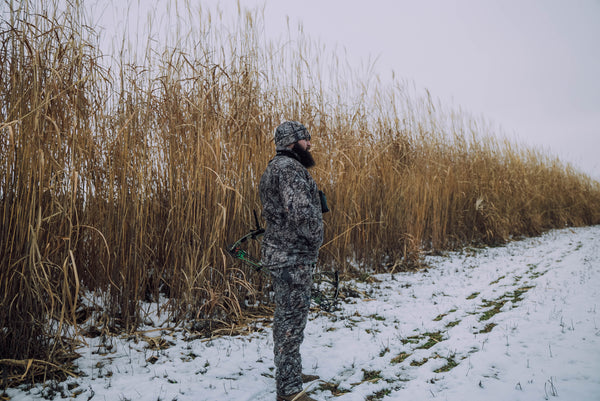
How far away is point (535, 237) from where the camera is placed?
1016cm

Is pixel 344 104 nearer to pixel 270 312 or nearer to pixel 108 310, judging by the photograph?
pixel 270 312

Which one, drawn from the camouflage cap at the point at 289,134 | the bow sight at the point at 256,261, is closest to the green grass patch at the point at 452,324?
the bow sight at the point at 256,261

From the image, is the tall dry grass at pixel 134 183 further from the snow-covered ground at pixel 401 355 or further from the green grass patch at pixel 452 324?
the green grass patch at pixel 452 324

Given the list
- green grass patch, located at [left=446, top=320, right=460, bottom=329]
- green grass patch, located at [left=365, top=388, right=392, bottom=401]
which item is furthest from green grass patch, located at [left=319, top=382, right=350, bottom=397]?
green grass patch, located at [left=446, top=320, right=460, bottom=329]

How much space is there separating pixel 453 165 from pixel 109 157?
6873 millimetres

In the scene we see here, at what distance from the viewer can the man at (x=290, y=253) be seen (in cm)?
244

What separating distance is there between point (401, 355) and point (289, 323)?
1.32 m

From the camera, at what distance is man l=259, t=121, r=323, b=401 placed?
7.99ft

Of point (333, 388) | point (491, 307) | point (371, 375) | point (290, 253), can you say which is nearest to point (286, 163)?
point (290, 253)

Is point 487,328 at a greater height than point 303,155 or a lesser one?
lesser

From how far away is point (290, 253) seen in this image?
8.11ft

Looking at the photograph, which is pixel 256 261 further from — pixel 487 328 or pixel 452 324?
pixel 487 328

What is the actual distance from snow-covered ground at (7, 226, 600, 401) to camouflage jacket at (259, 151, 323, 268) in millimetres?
960

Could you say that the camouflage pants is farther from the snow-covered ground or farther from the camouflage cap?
the camouflage cap
